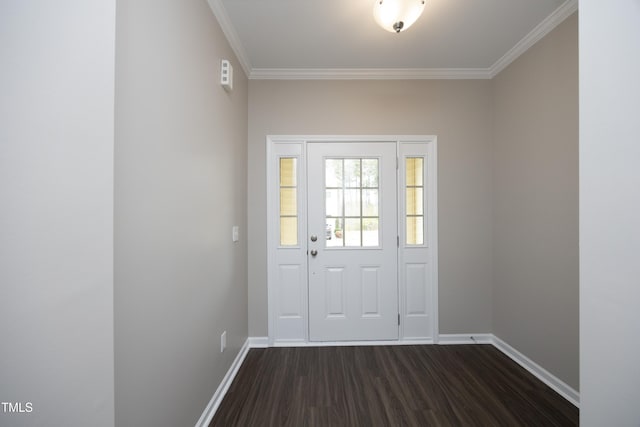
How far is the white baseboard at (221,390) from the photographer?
1570mm

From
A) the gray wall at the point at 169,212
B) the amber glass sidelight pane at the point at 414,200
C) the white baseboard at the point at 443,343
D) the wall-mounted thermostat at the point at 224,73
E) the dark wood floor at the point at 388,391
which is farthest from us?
the amber glass sidelight pane at the point at 414,200

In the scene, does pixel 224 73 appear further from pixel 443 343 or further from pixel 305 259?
pixel 443 343

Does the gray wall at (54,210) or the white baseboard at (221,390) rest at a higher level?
the gray wall at (54,210)

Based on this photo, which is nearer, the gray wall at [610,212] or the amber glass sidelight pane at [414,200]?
the gray wall at [610,212]

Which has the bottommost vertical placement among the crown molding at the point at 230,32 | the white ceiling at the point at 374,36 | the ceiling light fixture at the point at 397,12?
the ceiling light fixture at the point at 397,12

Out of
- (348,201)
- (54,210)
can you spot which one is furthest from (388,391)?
(54,210)

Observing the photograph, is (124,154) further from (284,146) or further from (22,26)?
(284,146)

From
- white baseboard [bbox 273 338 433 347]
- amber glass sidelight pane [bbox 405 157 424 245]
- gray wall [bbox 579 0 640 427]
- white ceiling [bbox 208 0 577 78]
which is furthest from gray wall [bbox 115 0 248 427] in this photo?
amber glass sidelight pane [bbox 405 157 424 245]

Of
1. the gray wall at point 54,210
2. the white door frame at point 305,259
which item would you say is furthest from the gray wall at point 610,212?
the white door frame at point 305,259

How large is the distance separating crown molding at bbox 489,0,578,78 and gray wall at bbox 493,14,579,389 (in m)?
0.04

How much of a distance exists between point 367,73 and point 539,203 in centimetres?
192

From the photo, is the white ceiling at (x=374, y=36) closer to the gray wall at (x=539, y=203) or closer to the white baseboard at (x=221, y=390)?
the gray wall at (x=539, y=203)

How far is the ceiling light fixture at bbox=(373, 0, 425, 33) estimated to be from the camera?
1513 mm

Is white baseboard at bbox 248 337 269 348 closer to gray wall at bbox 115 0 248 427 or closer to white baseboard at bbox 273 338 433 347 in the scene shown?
white baseboard at bbox 273 338 433 347
